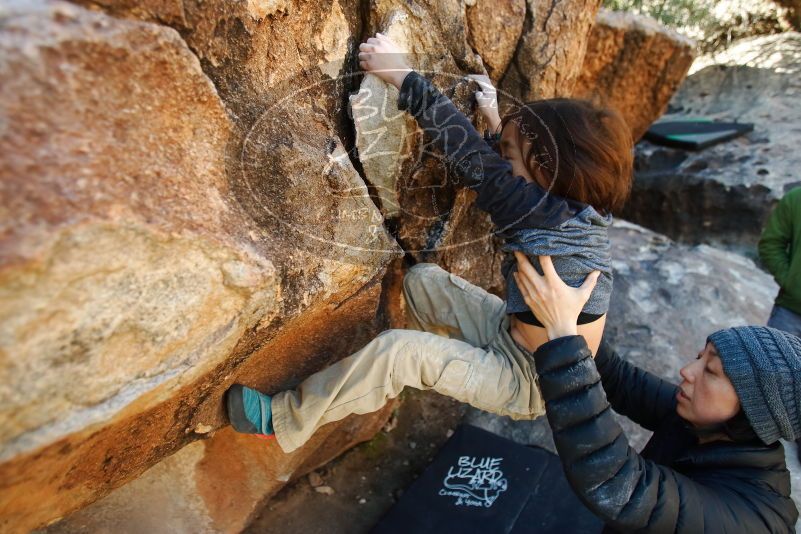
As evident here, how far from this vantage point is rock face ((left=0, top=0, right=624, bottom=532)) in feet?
3.78

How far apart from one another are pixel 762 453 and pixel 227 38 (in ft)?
6.00

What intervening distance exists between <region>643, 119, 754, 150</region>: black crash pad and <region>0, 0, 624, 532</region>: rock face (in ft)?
12.1

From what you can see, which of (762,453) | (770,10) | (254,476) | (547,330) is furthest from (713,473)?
(770,10)

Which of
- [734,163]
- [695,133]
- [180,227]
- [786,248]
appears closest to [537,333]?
[180,227]

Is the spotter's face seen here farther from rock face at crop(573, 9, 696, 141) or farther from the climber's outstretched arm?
rock face at crop(573, 9, 696, 141)

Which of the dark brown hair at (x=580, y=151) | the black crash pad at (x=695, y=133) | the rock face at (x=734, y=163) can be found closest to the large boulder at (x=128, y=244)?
the dark brown hair at (x=580, y=151)

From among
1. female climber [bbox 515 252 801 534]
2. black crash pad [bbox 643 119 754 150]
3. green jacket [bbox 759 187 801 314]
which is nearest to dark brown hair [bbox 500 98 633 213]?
female climber [bbox 515 252 801 534]

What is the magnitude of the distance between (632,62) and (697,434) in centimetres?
309

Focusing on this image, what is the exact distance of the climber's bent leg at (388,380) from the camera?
1.85 metres

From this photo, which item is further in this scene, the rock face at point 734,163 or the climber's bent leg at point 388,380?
the rock face at point 734,163

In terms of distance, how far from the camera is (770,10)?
6836 mm

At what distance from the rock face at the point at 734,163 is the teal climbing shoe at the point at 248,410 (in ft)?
14.5

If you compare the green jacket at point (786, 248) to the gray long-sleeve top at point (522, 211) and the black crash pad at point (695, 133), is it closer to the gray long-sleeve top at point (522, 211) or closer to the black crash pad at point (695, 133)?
the gray long-sleeve top at point (522, 211)

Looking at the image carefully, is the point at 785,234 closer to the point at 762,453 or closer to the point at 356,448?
the point at 762,453
